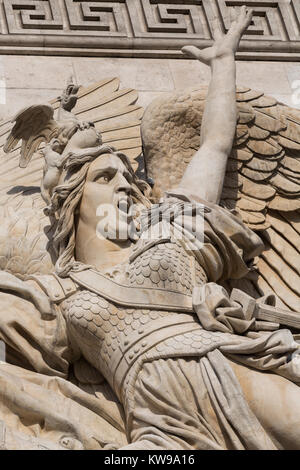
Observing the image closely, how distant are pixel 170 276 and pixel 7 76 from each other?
261 centimetres

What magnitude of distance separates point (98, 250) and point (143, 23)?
2845 millimetres

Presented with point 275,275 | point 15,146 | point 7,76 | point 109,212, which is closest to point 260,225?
point 275,275

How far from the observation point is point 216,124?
25.3 ft

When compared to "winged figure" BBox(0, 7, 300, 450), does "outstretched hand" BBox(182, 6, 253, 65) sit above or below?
above

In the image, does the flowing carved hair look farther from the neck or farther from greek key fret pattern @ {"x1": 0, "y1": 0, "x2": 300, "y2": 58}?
greek key fret pattern @ {"x1": 0, "y1": 0, "x2": 300, "y2": 58}

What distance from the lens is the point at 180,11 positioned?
9.60 m

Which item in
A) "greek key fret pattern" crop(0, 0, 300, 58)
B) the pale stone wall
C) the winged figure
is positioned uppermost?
"greek key fret pattern" crop(0, 0, 300, 58)

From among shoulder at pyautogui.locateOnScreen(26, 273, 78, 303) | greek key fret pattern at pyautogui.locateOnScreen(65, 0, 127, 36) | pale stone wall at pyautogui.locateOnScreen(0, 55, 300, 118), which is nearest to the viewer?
shoulder at pyautogui.locateOnScreen(26, 273, 78, 303)

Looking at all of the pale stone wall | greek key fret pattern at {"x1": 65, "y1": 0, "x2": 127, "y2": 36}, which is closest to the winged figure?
the pale stone wall

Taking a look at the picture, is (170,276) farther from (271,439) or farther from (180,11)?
(180,11)

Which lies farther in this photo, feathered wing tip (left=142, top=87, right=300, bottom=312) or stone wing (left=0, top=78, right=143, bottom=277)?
feathered wing tip (left=142, top=87, right=300, bottom=312)

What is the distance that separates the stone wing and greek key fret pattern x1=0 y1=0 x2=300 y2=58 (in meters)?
0.64

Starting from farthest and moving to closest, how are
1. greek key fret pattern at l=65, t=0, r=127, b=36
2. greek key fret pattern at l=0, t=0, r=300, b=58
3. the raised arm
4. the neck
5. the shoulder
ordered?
1. greek key fret pattern at l=65, t=0, r=127, b=36
2. greek key fret pattern at l=0, t=0, r=300, b=58
3. the raised arm
4. the neck
5. the shoulder

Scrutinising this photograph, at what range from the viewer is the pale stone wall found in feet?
28.7
